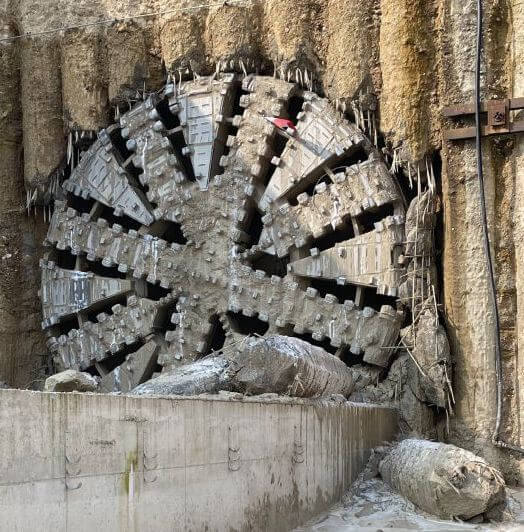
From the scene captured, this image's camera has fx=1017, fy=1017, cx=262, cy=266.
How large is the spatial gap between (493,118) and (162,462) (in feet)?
19.4

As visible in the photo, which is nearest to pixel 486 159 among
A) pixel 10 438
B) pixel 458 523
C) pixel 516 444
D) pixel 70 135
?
pixel 516 444

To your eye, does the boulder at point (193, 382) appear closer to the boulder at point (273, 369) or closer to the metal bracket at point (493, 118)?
the boulder at point (273, 369)

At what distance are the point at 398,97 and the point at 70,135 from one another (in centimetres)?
418

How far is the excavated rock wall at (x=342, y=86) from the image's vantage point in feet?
32.6

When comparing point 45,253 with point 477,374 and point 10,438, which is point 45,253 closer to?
point 477,374

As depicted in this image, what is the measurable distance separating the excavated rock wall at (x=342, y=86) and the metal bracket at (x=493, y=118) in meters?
0.12

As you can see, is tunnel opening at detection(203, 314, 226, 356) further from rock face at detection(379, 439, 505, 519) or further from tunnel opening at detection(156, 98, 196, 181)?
rock face at detection(379, 439, 505, 519)

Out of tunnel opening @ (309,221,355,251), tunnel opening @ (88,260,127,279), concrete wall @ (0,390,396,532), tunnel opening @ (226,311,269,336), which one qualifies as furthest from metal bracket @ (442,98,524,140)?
tunnel opening @ (88,260,127,279)

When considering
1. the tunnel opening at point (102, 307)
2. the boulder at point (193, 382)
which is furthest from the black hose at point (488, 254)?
the tunnel opening at point (102, 307)

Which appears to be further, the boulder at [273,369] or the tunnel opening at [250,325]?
the tunnel opening at [250,325]

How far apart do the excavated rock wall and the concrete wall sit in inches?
98.7

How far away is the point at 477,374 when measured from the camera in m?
9.91

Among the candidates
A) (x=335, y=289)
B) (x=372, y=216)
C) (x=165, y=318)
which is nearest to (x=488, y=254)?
(x=372, y=216)

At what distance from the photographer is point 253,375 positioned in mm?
7672
